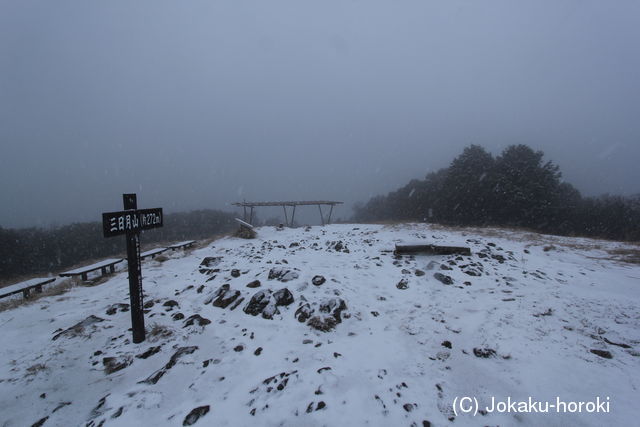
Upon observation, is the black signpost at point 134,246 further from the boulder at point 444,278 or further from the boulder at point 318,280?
the boulder at point 444,278

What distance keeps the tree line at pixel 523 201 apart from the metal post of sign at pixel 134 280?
25169 millimetres

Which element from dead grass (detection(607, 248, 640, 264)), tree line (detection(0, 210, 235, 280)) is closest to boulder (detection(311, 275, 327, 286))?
dead grass (detection(607, 248, 640, 264))

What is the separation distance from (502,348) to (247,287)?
5299 millimetres

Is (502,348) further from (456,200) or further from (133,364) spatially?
(456,200)

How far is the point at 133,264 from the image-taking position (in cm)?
456

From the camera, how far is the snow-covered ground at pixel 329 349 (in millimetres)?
3082

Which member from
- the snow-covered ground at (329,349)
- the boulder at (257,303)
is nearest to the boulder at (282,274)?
the snow-covered ground at (329,349)

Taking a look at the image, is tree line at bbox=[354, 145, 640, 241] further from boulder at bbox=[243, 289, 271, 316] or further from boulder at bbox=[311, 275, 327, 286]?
boulder at bbox=[243, 289, 271, 316]

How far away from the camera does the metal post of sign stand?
4.46 m

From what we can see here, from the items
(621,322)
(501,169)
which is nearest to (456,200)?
(501,169)

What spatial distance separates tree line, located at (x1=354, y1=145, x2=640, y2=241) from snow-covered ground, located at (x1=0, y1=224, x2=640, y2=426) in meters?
16.1

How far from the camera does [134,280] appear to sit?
180 inches

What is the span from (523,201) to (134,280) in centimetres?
2698

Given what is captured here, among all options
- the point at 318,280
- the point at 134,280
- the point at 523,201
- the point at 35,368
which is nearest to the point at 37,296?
the point at 35,368
